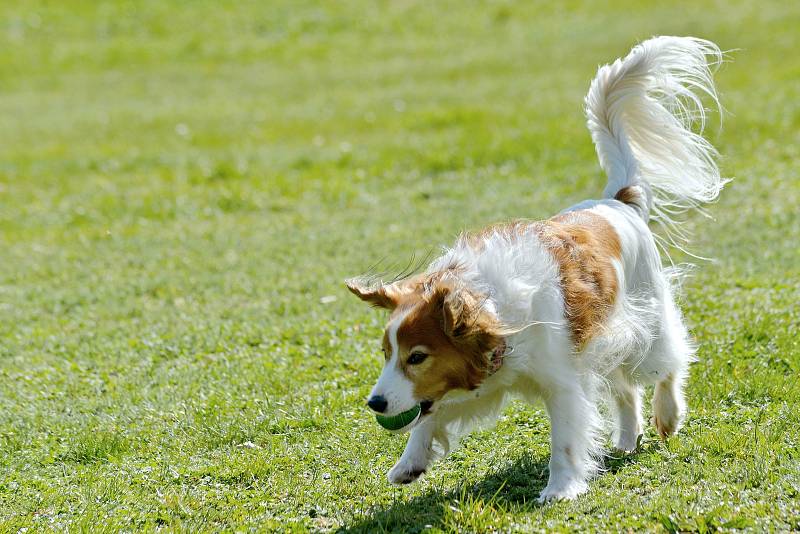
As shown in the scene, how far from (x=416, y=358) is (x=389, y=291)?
47cm

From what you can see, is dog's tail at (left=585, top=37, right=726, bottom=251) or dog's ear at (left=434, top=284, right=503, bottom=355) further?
dog's tail at (left=585, top=37, right=726, bottom=251)

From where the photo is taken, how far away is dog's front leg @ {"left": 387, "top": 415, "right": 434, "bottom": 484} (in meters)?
5.40

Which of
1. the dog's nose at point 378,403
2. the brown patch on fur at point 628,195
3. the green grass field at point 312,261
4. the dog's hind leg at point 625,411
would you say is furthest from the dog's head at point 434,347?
the brown patch on fur at point 628,195

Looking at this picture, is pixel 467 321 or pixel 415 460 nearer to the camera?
pixel 467 321

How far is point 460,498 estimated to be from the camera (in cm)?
510

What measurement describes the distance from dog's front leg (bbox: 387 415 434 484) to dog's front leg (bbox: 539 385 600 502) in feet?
2.16

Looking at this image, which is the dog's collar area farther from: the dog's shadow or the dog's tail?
the dog's tail

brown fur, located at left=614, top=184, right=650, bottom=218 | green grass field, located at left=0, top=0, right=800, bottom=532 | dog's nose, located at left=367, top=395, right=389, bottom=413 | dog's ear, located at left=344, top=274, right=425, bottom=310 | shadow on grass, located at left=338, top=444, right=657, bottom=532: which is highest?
dog's ear, located at left=344, top=274, right=425, bottom=310

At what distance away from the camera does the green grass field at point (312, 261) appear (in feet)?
17.3

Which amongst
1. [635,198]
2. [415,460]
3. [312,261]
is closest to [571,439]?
[415,460]

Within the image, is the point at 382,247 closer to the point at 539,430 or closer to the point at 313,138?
the point at 539,430

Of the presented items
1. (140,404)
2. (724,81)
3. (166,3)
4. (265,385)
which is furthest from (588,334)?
(166,3)

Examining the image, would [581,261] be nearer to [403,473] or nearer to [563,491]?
[563,491]

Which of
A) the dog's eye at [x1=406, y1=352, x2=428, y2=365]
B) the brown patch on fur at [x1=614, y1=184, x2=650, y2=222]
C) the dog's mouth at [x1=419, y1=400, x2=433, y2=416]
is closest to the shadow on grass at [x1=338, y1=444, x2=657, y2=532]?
the dog's mouth at [x1=419, y1=400, x2=433, y2=416]
